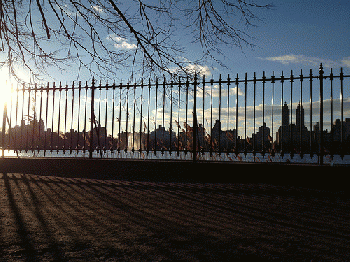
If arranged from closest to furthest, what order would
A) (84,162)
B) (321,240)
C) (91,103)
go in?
(321,240) → (84,162) → (91,103)

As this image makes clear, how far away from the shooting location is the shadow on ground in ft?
8.18

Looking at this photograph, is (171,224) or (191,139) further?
(191,139)

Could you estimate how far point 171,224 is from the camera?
3416mm

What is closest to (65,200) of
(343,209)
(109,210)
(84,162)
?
(109,210)

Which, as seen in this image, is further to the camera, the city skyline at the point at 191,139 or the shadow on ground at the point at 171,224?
the city skyline at the point at 191,139

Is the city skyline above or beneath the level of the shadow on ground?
above

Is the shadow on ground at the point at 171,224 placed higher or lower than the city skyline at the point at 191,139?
lower

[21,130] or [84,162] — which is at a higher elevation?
[21,130]

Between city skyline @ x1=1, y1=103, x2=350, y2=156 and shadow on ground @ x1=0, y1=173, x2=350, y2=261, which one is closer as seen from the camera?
shadow on ground @ x1=0, y1=173, x2=350, y2=261

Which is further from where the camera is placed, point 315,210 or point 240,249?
point 315,210

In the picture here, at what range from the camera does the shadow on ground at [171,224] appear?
2494mm

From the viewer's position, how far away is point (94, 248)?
2.58 meters

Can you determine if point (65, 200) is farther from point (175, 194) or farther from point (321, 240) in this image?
point (321, 240)

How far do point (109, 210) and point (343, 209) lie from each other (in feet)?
11.0
